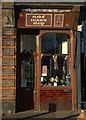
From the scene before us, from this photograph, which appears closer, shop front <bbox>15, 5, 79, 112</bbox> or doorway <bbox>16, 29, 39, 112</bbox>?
shop front <bbox>15, 5, 79, 112</bbox>

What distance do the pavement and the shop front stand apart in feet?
1.33

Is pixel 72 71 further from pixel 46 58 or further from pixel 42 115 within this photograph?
pixel 42 115

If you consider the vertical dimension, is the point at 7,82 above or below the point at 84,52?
below

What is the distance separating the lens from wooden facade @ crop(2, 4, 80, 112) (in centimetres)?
1540

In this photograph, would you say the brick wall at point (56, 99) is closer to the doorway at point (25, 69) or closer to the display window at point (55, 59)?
the display window at point (55, 59)

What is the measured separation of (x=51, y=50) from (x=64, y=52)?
53cm

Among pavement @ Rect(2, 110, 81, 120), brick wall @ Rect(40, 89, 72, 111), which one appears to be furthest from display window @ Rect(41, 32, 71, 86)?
pavement @ Rect(2, 110, 81, 120)

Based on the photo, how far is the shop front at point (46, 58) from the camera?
1565 cm

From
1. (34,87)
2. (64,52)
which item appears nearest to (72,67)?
(64,52)

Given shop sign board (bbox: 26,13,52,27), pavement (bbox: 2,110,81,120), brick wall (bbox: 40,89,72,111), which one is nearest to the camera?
pavement (bbox: 2,110,81,120)

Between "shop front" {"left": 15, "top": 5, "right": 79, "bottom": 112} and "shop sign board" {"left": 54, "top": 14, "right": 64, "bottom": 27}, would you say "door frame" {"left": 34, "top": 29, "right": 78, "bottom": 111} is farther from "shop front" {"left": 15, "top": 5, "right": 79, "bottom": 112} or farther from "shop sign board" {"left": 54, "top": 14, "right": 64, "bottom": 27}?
"shop sign board" {"left": 54, "top": 14, "right": 64, "bottom": 27}

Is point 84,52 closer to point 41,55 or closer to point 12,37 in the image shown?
point 41,55

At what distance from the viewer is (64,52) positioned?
16.1 m

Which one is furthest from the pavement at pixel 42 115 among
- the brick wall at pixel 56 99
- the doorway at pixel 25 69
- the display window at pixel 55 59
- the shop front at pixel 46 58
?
the display window at pixel 55 59
